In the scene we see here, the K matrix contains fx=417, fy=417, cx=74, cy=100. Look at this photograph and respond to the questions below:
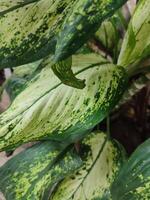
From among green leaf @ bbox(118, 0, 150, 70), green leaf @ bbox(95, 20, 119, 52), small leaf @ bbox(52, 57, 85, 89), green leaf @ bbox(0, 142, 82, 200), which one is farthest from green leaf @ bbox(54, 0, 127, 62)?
green leaf @ bbox(95, 20, 119, 52)

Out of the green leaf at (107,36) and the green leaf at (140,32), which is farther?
the green leaf at (107,36)

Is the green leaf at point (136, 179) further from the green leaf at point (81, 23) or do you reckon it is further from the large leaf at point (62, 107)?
the green leaf at point (81, 23)

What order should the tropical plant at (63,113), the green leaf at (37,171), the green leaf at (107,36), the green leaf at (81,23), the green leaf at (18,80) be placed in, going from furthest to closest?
the green leaf at (107,36)
the green leaf at (18,80)
the green leaf at (37,171)
the tropical plant at (63,113)
the green leaf at (81,23)

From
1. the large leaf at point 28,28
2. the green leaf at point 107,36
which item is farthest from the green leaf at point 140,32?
the green leaf at point 107,36

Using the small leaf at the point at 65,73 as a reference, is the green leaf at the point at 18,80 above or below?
above

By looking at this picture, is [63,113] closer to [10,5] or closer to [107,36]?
[10,5]

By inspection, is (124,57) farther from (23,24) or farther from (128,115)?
(128,115)

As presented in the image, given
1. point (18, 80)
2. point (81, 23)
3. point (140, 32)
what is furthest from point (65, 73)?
point (18, 80)
